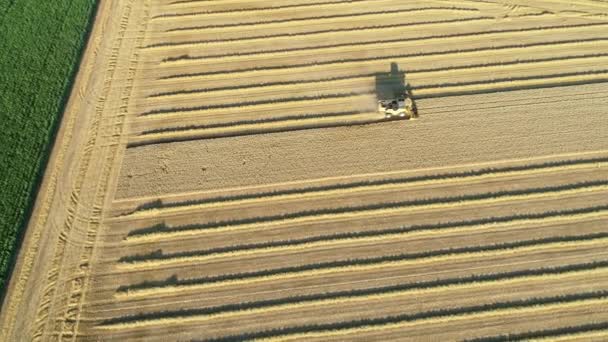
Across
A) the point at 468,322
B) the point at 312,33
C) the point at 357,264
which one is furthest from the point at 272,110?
the point at 468,322

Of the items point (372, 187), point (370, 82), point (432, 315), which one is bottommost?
point (432, 315)

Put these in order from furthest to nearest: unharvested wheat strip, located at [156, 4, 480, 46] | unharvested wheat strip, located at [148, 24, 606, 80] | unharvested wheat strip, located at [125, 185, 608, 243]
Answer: unharvested wheat strip, located at [156, 4, 480, 46] < unharvested wheat strip, located at [148, 24, 606, 80] < unharvested wheat strip, located at [125, 185, 608, 243]

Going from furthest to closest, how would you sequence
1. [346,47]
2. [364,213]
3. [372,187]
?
[346,47], [372,187], [364,213]

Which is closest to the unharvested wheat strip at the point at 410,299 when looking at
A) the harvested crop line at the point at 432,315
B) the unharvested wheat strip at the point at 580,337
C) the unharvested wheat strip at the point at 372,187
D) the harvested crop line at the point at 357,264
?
the harvested crop line at the point at 432,315

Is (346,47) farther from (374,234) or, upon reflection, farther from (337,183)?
(374,234)

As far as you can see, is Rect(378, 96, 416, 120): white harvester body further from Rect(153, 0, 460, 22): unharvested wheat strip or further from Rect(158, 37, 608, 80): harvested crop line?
Rect(153, 0, 460, 22): unharvested wheat strip

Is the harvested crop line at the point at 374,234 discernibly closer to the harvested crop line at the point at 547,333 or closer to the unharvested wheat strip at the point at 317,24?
the harvested crop line at the point at 547,333

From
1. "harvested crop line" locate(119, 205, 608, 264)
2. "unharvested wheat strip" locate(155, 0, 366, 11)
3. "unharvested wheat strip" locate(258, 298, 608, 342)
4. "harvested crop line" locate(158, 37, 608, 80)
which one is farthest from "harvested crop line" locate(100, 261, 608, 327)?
"unharvested wheat strip" locate(155, 0, 366, 11)
